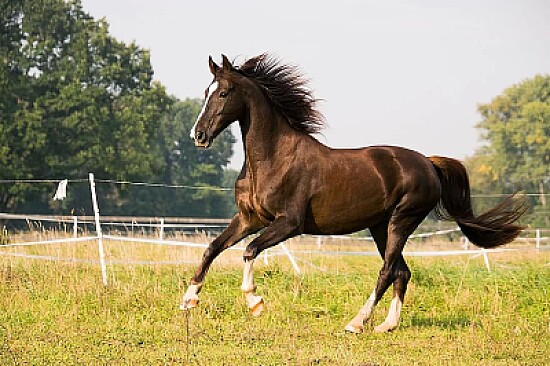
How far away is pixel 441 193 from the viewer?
865cm

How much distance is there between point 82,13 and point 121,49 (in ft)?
11.1

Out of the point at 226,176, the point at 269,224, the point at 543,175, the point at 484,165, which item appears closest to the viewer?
the point at 269,224

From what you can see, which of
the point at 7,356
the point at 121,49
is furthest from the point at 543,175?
the point at 7,356

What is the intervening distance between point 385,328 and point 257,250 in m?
1.49

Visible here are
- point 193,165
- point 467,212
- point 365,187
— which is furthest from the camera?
point 193,165

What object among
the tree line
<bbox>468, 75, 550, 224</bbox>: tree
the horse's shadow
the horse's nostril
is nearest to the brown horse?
A: the horse's nostril

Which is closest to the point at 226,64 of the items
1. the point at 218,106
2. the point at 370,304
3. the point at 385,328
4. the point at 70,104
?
the point at 218,106

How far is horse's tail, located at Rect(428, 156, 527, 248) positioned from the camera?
8.77m

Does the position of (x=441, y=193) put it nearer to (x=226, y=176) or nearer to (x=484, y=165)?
(x=484, y=165)

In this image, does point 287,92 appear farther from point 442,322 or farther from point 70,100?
point 70,100

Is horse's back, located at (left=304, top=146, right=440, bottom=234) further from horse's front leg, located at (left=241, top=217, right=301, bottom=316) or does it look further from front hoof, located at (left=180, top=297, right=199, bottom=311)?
front hoof, located at (left=180, top=297, right=199, bottom=311)

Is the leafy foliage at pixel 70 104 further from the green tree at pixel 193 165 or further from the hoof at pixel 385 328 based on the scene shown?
the hoof at pixel 385 328

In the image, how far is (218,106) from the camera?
7156 mm

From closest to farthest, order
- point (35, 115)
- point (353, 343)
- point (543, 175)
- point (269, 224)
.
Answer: point (353, 343)
point (269, 224)
point (35, 115)
point (543, 175)
